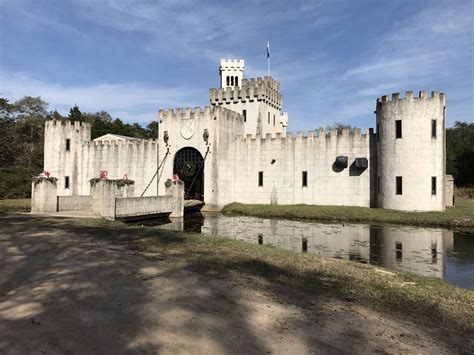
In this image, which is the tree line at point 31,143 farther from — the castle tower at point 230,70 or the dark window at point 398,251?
the dark window at point 398,251

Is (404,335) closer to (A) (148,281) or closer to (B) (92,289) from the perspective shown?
(A) (148,281)

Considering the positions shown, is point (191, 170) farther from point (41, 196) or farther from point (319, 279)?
point (319, 279)

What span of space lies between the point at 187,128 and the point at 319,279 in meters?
30.5

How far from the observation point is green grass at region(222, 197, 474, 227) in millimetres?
24442

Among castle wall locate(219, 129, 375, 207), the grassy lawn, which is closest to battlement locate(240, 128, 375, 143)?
castle wall locate(219, 129, 375, 207)

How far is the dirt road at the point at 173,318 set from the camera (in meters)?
4.91

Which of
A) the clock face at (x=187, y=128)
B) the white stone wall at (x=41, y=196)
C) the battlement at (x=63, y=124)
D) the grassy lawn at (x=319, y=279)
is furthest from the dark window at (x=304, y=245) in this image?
the battlement at (x=63, y=124)

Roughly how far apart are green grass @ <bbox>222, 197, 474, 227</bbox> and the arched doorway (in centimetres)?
560

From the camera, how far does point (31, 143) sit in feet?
225

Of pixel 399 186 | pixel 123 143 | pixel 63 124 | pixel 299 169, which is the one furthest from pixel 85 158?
pixel 399 186

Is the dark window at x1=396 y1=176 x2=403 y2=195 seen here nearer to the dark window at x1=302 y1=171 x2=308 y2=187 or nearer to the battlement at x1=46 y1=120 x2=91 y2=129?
the dark window at x1=302 y1=171 x2=308 y2=187

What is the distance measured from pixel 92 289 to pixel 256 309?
305 cm

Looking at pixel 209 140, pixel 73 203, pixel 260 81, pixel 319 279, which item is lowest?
pixel 319 279

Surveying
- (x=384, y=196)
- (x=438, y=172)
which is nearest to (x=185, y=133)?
(x=384, y=196)
